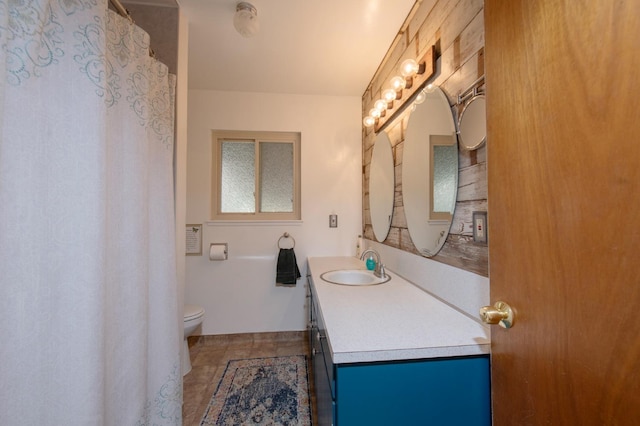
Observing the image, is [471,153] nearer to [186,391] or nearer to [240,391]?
[240,391]

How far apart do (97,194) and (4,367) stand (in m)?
0.44

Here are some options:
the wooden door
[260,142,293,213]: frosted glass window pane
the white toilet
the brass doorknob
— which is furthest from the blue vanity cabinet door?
[260,142,293,213]: frosted glass window pane

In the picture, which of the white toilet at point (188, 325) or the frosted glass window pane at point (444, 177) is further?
the white toilet at point (188, 325)

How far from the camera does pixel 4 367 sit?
0.59m

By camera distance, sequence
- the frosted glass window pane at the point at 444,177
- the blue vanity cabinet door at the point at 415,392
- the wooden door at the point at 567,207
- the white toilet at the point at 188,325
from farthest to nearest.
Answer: the white toilet at the point at 188,325, the frosted glass window pane at the point at 444,177, the blue vanity cabinet door at the point at 415,392, the wooden door at the point at 567,207

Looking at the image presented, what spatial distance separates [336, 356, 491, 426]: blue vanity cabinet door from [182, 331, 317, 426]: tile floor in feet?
3.57

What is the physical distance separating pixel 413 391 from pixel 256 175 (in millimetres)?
2143

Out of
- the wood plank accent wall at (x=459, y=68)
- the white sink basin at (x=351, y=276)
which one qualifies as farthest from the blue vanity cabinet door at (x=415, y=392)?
the white sink basin at (x=351, y=276)

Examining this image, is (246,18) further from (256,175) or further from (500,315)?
(500,315)

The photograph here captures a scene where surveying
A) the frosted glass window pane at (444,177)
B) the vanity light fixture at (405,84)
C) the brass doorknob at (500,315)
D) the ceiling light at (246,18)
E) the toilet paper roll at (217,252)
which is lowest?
the toilet paper roll at (217,252)

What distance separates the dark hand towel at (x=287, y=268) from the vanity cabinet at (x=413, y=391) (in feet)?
5.02

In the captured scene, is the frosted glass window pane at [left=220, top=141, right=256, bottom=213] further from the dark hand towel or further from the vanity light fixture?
the vanity light fixture

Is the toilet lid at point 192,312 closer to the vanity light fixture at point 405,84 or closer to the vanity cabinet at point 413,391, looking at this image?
the vanity cabinet at point 413,391

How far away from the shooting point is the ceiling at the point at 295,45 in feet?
4.86
